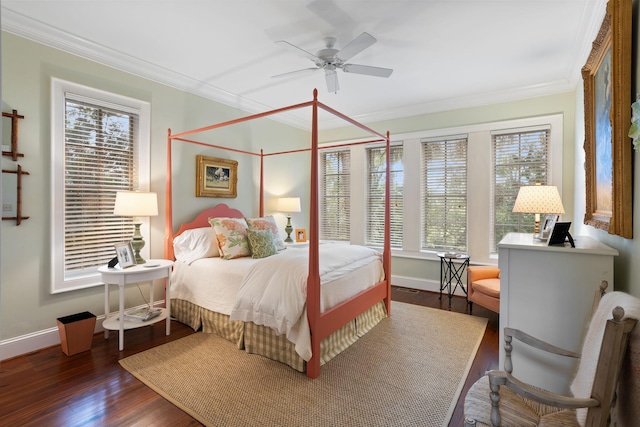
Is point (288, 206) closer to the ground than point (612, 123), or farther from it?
closer to the ground

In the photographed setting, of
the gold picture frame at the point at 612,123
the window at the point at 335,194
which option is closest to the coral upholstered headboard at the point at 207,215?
the window at the point at 335,194

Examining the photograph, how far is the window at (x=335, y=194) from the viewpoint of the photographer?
19.5ft

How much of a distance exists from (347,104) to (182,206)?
270 cm

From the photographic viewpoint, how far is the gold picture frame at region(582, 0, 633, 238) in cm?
180

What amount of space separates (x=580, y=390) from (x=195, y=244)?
134 inches

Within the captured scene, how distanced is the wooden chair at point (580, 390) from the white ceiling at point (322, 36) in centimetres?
228

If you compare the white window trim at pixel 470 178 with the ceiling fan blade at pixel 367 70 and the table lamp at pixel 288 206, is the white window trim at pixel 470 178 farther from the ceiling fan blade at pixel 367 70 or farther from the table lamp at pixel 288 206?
the ceiling fan blade at pixel 367 70

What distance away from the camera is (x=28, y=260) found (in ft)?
9.63

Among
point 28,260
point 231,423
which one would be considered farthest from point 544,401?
point 28,260

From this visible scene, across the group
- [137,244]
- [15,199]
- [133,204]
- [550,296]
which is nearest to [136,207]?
[133,204]

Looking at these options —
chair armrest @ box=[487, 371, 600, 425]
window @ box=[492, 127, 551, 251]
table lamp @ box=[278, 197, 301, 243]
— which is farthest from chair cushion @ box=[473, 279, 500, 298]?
table lamp @ box=[278, 197, 301, 243]

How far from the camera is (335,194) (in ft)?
19.9

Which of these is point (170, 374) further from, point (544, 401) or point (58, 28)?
point (58, 28)

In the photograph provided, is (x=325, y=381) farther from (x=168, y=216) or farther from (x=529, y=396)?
(x=168, y=216)
